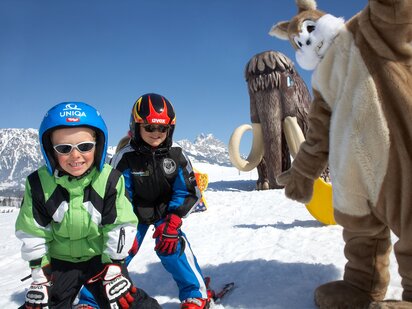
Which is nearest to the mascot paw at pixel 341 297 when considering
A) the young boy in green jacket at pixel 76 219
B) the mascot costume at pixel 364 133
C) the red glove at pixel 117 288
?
the mascot costume at pixel 364 133

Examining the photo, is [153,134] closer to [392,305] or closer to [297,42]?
[297,42]

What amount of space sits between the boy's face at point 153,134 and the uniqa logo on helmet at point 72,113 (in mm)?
636

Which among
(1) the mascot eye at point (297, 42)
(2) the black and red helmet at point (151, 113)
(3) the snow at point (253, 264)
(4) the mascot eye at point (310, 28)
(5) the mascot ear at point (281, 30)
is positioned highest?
(5) the mascot ear at point (281, 30)

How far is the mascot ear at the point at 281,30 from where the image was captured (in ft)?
Result: 7.27

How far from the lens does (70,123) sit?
6.59 ft

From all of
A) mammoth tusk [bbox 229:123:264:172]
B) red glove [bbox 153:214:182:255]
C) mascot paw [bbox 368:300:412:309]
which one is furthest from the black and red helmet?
mammoth tusk [bbox 229:123:264:172]

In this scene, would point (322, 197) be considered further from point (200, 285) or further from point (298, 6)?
point (298, 6)

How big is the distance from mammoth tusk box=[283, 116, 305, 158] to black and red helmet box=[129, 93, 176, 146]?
529 centimetres

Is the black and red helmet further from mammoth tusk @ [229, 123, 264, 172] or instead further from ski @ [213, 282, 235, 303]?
mammoth tusk @ [229, 123, 264, 172]

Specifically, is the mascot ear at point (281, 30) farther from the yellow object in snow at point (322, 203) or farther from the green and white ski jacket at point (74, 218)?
the yellow object in snow at point (322, 203)

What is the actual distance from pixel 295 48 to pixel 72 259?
195 centimetres

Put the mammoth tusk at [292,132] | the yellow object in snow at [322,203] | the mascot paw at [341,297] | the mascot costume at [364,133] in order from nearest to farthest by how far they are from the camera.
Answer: the mascot costume at [364,133]
the mascot paw at [341,297]
the yellow object in snow at [322,203]
the mammoth tusk at [292,132]

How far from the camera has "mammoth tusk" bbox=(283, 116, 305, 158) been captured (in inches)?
303

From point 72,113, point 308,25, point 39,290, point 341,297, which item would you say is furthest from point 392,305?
point 72,113
